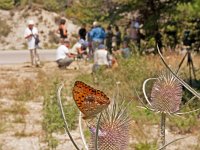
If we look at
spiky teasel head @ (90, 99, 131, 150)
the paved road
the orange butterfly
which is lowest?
the paved road

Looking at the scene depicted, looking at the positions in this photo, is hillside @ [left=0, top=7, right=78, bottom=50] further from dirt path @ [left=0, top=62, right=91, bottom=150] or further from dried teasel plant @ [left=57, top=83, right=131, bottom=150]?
dried teasel plant @ [left=57, top=83, right=131, bottom=150]

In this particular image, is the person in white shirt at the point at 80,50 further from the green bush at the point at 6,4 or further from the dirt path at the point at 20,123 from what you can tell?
the green bush at the point at 6,4

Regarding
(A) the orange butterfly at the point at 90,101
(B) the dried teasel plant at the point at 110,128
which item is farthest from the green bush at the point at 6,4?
(A) the orange butterfly at the point at 90,101

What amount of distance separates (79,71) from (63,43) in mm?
841

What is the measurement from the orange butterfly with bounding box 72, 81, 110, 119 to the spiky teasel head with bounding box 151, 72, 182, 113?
487mm

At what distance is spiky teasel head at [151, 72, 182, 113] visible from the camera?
5.16ft

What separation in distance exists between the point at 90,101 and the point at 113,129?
143 millimetres

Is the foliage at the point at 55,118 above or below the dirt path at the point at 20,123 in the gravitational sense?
above

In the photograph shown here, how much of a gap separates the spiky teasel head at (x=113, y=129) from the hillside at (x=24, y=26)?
30.4 m

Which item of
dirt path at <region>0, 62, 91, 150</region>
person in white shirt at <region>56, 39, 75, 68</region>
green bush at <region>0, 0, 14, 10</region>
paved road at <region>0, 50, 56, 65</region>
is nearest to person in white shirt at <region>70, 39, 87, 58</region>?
person in white shirt at <region>56, 39, 75, 68</region>

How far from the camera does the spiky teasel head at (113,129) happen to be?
3.86ft

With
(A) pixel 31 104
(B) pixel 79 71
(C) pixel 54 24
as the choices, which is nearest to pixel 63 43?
(B) pixel 79 71

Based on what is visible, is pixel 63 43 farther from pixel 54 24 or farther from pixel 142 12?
pixel 54 24

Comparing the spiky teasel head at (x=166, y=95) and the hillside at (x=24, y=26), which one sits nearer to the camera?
the spiky teasel head at (x=166, y=95)
